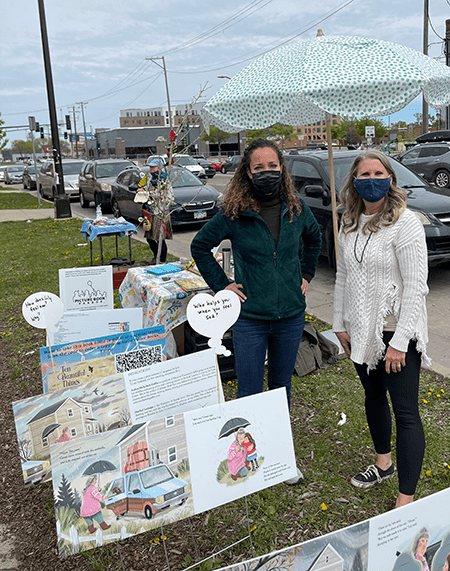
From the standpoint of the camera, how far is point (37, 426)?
2.31 metres

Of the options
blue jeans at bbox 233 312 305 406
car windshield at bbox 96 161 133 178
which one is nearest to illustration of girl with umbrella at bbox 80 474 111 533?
blue jeans at bbox 233 312 305 406

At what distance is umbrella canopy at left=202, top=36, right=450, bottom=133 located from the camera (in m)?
3.22

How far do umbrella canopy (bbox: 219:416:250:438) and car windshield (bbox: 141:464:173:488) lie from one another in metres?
0.27

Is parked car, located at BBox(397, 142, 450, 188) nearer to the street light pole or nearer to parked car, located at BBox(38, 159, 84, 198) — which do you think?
the street light pole

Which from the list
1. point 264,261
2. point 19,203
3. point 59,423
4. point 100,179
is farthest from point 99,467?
point 19,203

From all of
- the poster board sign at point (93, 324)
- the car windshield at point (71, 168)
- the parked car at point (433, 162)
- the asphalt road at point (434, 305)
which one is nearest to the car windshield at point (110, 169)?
the car windshield at point (71, 168)

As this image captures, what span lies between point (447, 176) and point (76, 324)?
15.0 meters

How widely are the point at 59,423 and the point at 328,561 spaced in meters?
1.30

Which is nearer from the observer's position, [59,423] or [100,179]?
[59,423]

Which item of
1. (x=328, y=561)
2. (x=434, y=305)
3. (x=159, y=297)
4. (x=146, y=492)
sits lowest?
(x=434, y=305)

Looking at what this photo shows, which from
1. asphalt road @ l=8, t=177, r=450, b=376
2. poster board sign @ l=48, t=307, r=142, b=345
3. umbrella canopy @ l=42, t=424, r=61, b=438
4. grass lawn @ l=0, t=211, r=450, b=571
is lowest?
grass lawn @ l=0, t=211, r=450, b=571

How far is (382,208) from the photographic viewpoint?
250 cm

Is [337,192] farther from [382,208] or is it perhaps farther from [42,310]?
[42,310]

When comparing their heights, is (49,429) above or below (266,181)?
below
